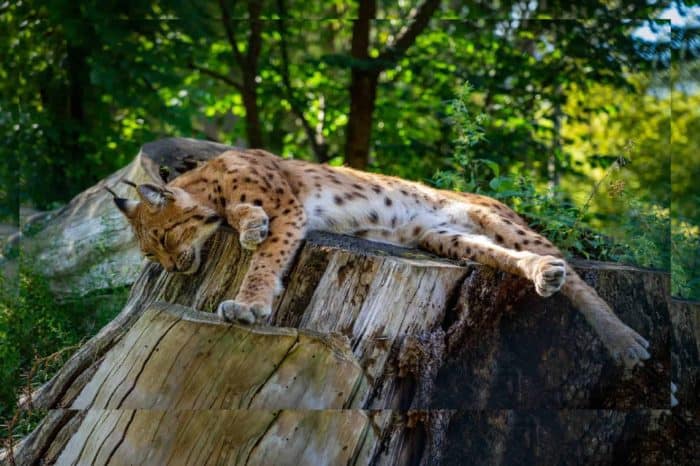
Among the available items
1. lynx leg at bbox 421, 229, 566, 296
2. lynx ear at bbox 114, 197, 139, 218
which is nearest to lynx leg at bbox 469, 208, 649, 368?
lynx leg at bbox 421, 229, 566, 296

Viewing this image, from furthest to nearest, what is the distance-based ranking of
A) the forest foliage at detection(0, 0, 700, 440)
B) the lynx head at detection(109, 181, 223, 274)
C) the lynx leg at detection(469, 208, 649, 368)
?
1. the forest foliage at detection(0, 0, 700, 440)
2. the lynx leg at detection(469, 208, 649, 368)
3. the lynx head at detection(109, 181, 223, 274)

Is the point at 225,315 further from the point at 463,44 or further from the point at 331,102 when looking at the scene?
the point at 463,44

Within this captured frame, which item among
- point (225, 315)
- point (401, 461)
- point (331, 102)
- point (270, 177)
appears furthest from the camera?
point (331, 102)

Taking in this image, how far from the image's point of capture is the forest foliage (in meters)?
4.91

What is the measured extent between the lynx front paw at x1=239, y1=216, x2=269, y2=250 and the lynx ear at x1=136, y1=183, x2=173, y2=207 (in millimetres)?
505

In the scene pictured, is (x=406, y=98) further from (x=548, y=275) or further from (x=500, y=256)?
(x=548, y=275)

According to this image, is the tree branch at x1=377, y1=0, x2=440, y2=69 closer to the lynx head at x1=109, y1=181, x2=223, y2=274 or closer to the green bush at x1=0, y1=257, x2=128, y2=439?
the lynx head at x1=109, y1=181, x2=223, y2=274

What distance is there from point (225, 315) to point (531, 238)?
172cm

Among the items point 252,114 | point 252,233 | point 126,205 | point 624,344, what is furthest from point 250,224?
point 624,344

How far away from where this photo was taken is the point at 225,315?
3836mm

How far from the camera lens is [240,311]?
385 centimetres

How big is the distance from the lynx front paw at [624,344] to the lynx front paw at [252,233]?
1.79 m

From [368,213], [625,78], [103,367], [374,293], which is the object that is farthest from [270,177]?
[625,78]

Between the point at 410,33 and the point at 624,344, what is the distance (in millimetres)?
2115
